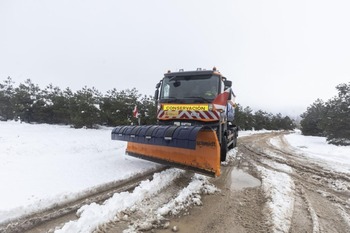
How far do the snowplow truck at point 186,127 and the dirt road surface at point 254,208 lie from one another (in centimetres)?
59

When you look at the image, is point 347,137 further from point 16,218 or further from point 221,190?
point 16,218

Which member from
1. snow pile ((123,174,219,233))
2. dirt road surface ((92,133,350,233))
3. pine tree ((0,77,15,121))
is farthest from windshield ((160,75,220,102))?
pine tree ((0,77,15,121))

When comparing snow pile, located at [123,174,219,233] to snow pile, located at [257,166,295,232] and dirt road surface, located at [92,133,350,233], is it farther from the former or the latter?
snow pile, located at [257,166,295,232]

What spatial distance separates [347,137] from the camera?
17.5 meters

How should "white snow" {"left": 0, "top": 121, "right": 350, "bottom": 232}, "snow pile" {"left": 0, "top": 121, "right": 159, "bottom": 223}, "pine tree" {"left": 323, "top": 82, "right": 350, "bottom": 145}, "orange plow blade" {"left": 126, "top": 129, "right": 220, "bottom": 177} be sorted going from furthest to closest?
"pine tree" {"left": 323, "top": 82, "right": 350, "bottom": 145}, "orange plow blade" {"left": 126, "top": 129, "right": 220, "bottom": 177}, "snow pile" {"left": 0, "top": 121, "right": 159, "bottom": 223}, "white snow" {"left": 0, "top": 121, "right": 350, "bottom": 232}

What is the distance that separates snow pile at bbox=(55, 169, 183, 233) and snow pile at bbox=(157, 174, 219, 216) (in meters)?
0.53

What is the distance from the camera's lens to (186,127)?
5617 mm

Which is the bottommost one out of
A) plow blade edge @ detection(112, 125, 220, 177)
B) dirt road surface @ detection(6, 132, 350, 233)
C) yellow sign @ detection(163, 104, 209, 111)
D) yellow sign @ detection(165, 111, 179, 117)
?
dirt road surface @ detection(6, 132, 350, 233)

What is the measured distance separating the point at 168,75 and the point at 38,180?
4791mm

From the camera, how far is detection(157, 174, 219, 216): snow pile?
13.0ft

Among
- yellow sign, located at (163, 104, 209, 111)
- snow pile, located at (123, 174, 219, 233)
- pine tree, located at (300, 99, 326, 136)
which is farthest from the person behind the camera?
pine tree, located at (300, 99, 326, 136)

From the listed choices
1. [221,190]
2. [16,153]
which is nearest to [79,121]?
[16,153]

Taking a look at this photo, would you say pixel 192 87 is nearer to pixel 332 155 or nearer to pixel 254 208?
pixel 254 208

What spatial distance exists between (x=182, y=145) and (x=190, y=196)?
3.73 feet
